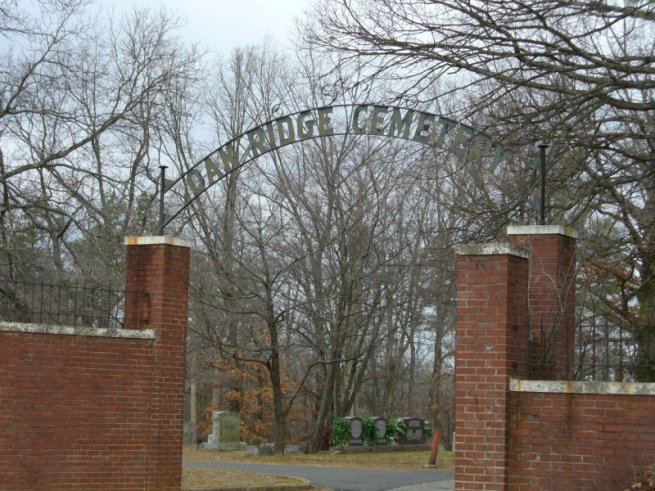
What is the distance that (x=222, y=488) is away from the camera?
1628 centimetres

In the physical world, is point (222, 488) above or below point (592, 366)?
below

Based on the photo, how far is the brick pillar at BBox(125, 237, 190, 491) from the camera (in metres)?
12.9

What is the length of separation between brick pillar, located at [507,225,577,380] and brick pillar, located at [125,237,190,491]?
456cm

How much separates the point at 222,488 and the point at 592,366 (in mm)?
8163

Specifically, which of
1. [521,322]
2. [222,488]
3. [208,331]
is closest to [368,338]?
[208,331]

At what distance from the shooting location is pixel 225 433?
3569 centimetres

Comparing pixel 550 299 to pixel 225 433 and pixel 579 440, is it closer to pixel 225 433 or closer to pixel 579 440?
pixel 579 440

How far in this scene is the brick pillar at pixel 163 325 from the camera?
12883 millimetres

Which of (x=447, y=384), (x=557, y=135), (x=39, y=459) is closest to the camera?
(x=39, y=459)

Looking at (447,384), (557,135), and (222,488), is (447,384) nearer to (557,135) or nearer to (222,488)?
(222,488)

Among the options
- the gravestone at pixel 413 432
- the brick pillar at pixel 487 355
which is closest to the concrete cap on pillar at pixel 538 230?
the brick pillar at pixel 487 355

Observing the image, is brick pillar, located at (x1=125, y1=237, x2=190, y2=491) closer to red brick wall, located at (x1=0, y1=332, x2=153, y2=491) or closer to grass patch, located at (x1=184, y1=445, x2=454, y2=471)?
red brick wall, located at (x1=0, y1=332, x2=153, y2=491)

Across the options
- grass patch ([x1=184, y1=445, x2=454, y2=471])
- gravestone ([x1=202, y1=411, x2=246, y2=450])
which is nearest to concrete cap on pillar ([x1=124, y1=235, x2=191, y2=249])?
grass patch ([x1=184, y1=445, x2=454, y2=471])

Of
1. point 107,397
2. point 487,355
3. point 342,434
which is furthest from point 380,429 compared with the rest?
point 487,355
